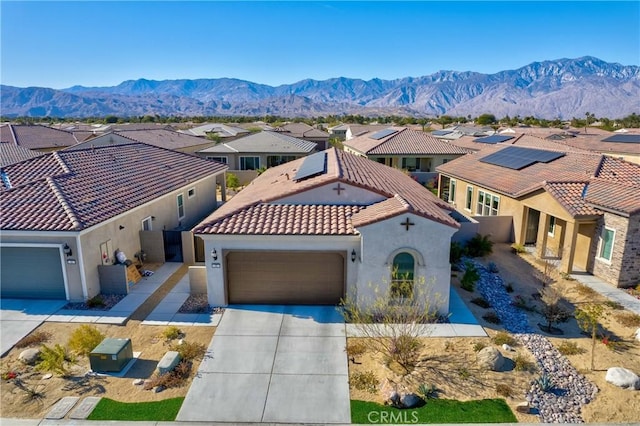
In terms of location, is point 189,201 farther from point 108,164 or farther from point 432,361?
point 432,361

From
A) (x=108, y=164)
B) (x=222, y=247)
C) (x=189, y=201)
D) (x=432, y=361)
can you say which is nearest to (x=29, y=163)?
(x=108, y=164)

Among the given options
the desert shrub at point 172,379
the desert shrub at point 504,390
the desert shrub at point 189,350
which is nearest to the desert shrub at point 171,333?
the desert shrub at point 189,350

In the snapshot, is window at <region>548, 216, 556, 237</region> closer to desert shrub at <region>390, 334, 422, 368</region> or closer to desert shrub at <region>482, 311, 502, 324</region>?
desert shrub at <region>482, 311, 502, 324</region>

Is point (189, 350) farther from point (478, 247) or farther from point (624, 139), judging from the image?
point (624, 139)

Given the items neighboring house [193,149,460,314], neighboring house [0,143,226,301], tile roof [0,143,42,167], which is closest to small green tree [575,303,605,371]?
neighboring house [193,149,460,314]

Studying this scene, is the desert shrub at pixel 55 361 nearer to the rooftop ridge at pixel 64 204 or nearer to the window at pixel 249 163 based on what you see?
the rooftop ridge at pixel 64 204

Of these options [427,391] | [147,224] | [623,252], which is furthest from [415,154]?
[427,391]

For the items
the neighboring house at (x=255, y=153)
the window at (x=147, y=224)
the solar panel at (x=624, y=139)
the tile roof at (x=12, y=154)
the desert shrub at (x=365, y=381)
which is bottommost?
the desert shrub at (x=365, y=381)
